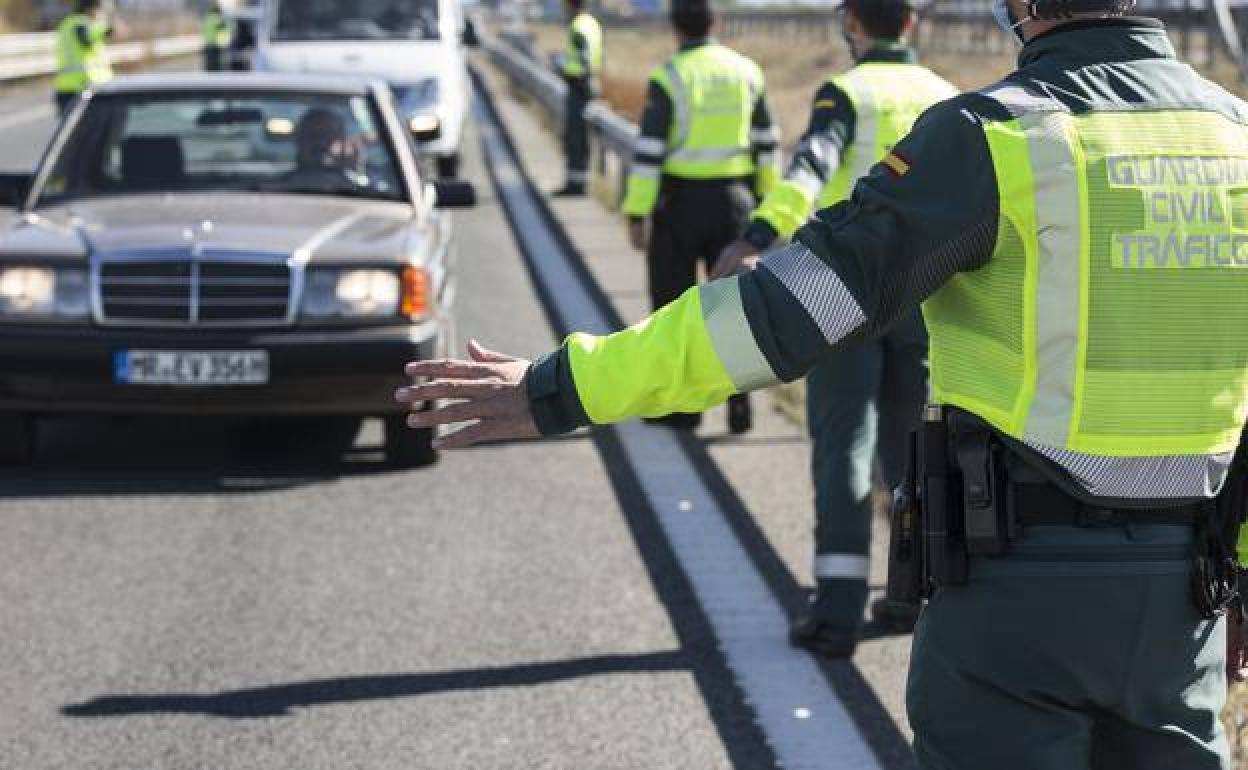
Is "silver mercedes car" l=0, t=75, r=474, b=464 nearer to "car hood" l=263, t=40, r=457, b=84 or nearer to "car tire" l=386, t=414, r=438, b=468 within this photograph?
"car tire" l=386, t=414, r=438, b=468

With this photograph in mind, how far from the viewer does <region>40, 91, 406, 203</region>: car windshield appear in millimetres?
9969

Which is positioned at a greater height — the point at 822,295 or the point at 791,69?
the point at 822,295

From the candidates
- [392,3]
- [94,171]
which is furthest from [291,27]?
[94,171]

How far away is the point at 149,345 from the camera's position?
Result: 8.62 m

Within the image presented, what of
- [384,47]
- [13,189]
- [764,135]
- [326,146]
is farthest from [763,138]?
[384,47]

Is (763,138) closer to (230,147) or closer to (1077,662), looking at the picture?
(230,147)

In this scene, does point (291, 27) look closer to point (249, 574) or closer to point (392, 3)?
point (392, 3)

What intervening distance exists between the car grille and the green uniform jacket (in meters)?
5.71

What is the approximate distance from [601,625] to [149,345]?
2.81 meters

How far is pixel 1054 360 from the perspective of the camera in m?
3.07

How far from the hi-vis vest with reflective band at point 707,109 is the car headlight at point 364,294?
4.84 feet

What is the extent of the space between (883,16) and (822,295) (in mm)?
3639

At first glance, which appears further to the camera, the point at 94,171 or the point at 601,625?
the point at 94,171

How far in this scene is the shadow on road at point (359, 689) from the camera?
5688 millimetres
